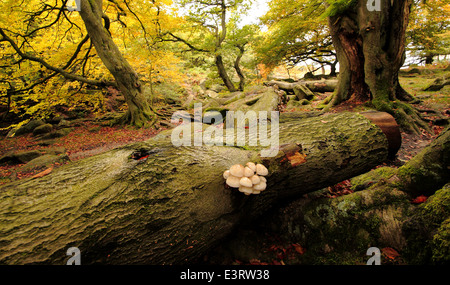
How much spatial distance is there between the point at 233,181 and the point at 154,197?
2.24 feet

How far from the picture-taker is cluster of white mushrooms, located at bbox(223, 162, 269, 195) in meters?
1.54

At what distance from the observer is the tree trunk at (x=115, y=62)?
7210mm

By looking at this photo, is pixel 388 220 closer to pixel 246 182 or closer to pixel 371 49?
pixel 246 182

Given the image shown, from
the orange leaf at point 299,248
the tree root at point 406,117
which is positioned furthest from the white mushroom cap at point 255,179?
the tree root at point 406,117

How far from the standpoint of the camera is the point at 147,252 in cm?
132

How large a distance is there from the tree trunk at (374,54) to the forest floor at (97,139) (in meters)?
0.50

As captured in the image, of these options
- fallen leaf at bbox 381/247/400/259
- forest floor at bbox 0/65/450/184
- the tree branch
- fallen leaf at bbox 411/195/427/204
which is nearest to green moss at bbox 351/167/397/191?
fallen leaf at bbox 411/195/427/204

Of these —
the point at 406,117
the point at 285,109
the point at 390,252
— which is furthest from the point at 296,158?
the point at 285,109

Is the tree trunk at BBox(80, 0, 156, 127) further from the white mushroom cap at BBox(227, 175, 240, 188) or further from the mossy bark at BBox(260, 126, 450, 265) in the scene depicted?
the mossy bark at BBox(260, 126, 450, 265)

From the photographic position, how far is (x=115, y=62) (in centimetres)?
766

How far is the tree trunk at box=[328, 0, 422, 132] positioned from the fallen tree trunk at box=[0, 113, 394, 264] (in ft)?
13.2

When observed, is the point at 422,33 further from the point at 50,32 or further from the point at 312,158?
the point at 50,32

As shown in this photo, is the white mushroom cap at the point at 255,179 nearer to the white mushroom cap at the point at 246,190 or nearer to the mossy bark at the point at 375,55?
the white mushroom cap at the point at 246,190
